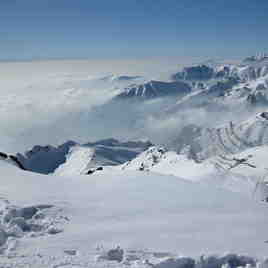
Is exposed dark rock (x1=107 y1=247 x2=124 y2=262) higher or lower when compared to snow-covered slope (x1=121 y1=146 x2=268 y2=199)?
higher

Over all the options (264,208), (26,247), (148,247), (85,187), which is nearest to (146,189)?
(85,187)

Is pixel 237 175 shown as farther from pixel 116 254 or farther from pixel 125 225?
pixel 116 254

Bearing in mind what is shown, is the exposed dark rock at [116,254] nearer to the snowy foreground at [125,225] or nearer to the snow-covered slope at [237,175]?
the snowy foreground at [125,225]

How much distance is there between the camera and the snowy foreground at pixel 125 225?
1207cm

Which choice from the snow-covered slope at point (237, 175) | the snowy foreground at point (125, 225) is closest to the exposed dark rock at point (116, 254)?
the snowy foreground at point (125, 225)

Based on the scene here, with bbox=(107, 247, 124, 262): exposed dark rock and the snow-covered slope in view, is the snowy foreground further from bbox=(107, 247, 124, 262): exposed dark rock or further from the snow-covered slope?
the snow-covered slope

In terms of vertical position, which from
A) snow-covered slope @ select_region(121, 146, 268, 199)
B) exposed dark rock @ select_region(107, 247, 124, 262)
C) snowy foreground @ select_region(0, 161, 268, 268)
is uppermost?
snowy foreground @ select_region(0, 161, 268, 268)

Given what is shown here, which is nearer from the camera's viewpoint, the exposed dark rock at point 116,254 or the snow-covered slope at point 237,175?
the exposed dark rock at point 116,254

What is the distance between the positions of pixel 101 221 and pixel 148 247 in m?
3.08

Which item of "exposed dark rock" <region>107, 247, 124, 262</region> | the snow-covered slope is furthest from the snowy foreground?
the snow-covered slope

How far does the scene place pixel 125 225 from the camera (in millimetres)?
14688

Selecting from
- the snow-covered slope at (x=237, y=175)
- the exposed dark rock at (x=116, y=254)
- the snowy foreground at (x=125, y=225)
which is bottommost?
the snow-covered slope at (x=237, y=175)

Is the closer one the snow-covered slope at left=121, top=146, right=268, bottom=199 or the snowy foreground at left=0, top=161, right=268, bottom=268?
the snowy foreground at left=0, top=161, right=268, bottom=268

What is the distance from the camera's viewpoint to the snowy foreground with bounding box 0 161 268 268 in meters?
12.1
